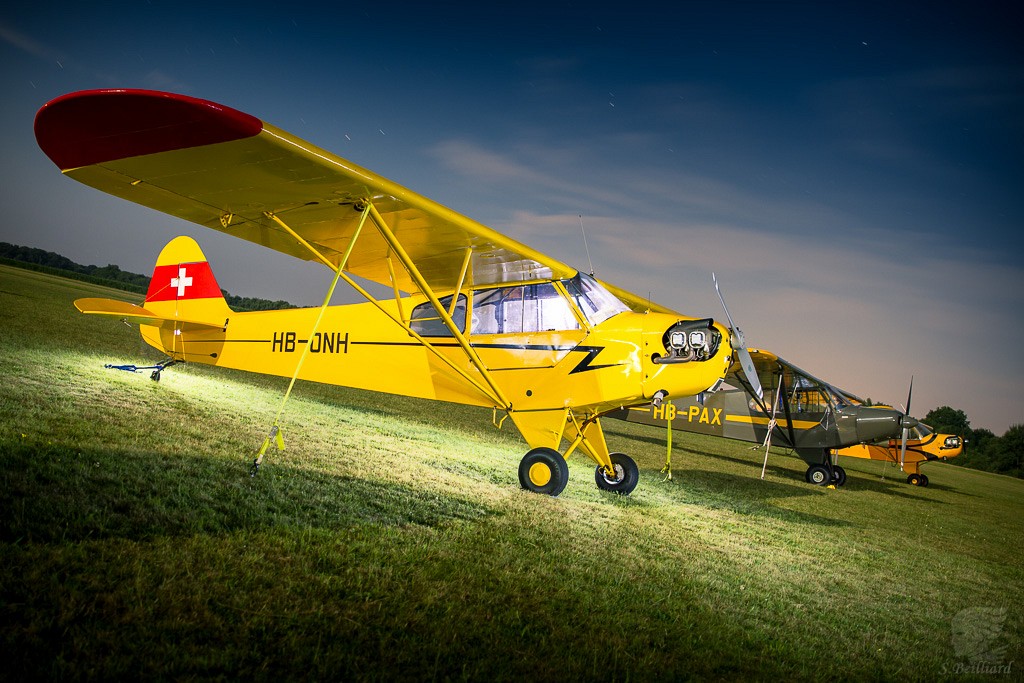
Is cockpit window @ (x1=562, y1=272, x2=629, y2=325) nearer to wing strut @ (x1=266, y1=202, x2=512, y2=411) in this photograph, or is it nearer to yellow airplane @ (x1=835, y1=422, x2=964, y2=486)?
wing strut @ (x1=266, y1=202, x2=512, y2=411)

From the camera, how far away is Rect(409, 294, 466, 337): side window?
660 centimetres

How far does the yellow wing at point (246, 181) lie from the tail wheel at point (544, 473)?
6.59 ft

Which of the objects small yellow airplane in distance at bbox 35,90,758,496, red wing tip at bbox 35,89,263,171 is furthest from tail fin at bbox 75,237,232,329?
red wing tip at bbox 35,89,263,171

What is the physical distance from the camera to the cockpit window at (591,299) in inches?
239

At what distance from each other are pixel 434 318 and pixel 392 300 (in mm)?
871

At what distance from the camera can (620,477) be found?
6.69 meters

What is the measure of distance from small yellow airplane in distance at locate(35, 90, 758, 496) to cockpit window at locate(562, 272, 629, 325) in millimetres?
17

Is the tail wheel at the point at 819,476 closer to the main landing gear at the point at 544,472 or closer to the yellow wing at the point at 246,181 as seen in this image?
the main landing gear at the point at 544,472

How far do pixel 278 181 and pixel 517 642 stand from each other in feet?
12.5

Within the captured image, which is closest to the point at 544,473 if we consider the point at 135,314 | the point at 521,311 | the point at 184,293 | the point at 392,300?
the point at 521,311

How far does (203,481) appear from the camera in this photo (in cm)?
369

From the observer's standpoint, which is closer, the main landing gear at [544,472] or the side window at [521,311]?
the main landing gear at [544,472]

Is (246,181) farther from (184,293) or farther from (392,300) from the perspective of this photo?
(184,293)

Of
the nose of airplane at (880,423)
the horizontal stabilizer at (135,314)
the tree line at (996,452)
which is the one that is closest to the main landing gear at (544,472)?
the horizontal stabilizer at (135,314)
